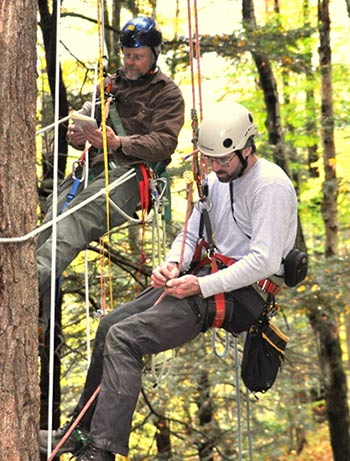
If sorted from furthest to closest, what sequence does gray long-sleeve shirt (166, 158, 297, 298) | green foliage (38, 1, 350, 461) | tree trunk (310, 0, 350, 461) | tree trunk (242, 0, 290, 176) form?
tree trunk (242, 0, 290, 176)
tree trunk (310, 0, 350, 461)
green foliage (38, 1, 350, 461)
gray long-sleeve shirt (166, 158, 297, 298)

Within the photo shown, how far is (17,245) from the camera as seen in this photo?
10.7 ft

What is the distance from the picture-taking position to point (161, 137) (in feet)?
15.5

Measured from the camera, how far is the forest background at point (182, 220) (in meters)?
8.67

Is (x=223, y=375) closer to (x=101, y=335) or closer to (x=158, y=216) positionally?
(x=158, y=216)

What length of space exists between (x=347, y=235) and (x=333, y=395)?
24.8 feet

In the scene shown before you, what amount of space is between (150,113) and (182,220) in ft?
20.1

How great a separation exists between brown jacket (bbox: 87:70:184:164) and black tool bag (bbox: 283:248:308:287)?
1062 mm

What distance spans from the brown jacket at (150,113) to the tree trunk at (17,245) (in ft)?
4.70

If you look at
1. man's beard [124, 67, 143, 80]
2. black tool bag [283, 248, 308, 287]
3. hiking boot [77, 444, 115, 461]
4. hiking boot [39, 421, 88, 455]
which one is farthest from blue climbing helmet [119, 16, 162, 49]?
hiking boot [77, 444, 115, 461]

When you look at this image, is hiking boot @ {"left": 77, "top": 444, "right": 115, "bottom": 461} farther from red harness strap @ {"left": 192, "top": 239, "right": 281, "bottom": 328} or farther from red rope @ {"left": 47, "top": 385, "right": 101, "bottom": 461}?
red harness strap @ {"left": 192, "top": 239, "right": 281, "bottom": 328}

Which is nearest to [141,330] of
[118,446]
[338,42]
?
[118,446]

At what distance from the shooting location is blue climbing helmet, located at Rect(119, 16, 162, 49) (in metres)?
4.77

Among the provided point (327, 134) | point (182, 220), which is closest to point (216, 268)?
point (182, 220)

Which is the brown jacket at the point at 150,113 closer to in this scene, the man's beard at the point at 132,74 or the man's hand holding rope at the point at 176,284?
the man's beard at the point at 132,74
